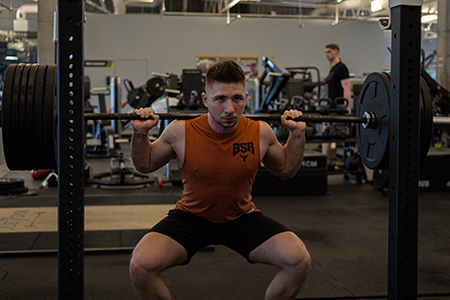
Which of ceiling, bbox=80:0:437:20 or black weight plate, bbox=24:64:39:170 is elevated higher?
ceiling, bbox=80:0:437:20

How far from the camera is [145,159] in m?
1.85

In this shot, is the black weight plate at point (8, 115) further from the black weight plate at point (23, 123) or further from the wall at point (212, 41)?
the wall at point (212, 41)

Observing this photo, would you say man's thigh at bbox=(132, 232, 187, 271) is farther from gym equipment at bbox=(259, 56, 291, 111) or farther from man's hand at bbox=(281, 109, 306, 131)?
gym equipment at bbox=(259, 56, 291, 111)

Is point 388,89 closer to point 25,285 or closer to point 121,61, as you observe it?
point 25,285

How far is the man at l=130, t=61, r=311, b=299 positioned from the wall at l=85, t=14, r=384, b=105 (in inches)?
427

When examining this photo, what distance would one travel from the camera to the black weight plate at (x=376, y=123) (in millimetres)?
1827

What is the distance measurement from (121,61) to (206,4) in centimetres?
270

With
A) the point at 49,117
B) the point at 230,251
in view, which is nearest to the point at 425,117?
the point at 49,117

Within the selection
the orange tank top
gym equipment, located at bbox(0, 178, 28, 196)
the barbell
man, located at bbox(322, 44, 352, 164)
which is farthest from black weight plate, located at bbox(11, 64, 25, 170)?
man, located at bbox(322, 44, 352, 164)

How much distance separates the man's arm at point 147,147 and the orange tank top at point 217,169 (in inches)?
3.4

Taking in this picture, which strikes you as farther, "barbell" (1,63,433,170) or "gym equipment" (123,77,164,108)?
"gym equipment" (123,77,164,108)

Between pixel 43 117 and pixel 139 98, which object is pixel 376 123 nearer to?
pixel 43 117

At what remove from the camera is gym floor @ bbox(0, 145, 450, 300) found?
2500 millimetres

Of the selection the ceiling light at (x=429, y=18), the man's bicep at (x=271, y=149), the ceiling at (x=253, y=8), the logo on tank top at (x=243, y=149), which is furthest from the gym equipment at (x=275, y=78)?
the ceiling light at (x=429, y=18)
